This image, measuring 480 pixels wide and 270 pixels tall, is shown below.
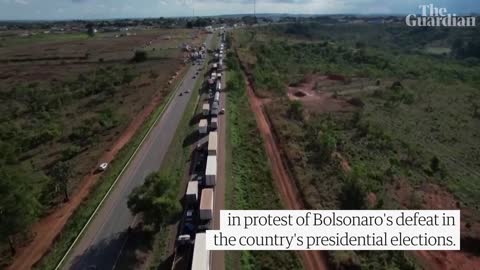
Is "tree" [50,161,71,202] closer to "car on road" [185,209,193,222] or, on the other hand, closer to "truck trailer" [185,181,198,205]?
"truck trailer" [185,181,198,205]

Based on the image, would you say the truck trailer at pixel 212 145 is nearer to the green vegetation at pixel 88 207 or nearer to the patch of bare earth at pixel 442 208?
the green vegetation at pixel 88 207

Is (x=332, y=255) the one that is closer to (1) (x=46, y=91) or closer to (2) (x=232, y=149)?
(2) (x=232, y=149)

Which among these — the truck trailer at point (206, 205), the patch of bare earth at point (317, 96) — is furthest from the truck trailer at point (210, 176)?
the patch of bare earth at point (317, 96)

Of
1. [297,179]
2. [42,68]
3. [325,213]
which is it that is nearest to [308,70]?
[297,179]

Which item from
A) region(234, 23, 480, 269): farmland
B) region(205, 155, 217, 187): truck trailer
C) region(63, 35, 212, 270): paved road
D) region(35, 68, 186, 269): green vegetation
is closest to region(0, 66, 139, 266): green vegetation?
region(35, 68, 186, 269): green vegetation

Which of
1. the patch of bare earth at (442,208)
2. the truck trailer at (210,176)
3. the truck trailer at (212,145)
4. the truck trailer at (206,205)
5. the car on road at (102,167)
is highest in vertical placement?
the truck trailer at (212,145)

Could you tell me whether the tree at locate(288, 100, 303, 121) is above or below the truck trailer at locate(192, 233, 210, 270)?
above
